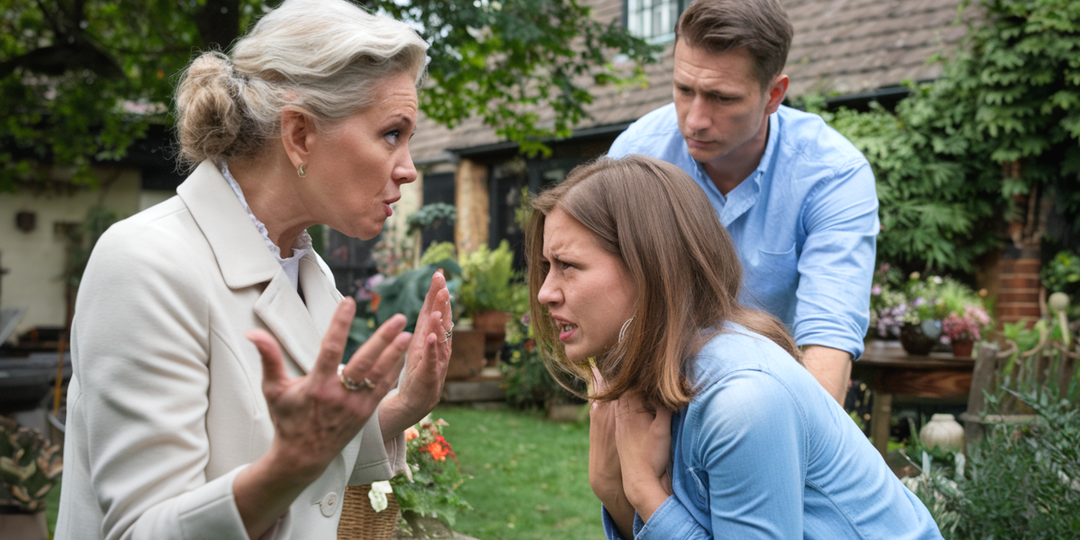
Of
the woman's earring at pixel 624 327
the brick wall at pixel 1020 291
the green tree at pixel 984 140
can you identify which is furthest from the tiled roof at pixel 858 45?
the woman's earring at pixel 624 327

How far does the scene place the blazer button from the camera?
1582 millimetres

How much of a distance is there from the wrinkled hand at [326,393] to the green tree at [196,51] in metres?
5.45

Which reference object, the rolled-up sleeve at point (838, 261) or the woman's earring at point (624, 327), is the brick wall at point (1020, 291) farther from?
the woman's earring at point (624, 327)

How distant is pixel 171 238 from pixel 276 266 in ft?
0.72

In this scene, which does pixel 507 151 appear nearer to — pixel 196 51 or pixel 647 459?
pixel 196 51

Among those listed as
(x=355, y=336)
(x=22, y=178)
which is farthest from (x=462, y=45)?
(x=22, y=178)

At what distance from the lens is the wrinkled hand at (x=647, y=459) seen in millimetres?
1749

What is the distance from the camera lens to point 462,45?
22.1 ft


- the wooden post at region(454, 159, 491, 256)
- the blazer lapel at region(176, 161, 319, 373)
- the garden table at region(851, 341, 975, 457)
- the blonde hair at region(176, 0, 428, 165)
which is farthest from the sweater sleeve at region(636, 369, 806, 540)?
the wooden post at region(454, 159, 491, 256)

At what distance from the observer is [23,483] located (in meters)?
3.94

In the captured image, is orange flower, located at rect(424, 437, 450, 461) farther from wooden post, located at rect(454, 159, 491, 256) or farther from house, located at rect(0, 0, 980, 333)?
wooden post, located at rect(454, 159, 491, 256)

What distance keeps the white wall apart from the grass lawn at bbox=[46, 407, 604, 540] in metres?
8.83

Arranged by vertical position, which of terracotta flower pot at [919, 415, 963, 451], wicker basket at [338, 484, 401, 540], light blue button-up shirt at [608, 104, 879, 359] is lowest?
terracotta flower pot at [919, 415, 963, 451]

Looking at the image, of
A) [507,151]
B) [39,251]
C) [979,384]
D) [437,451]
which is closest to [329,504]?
[437,451]
